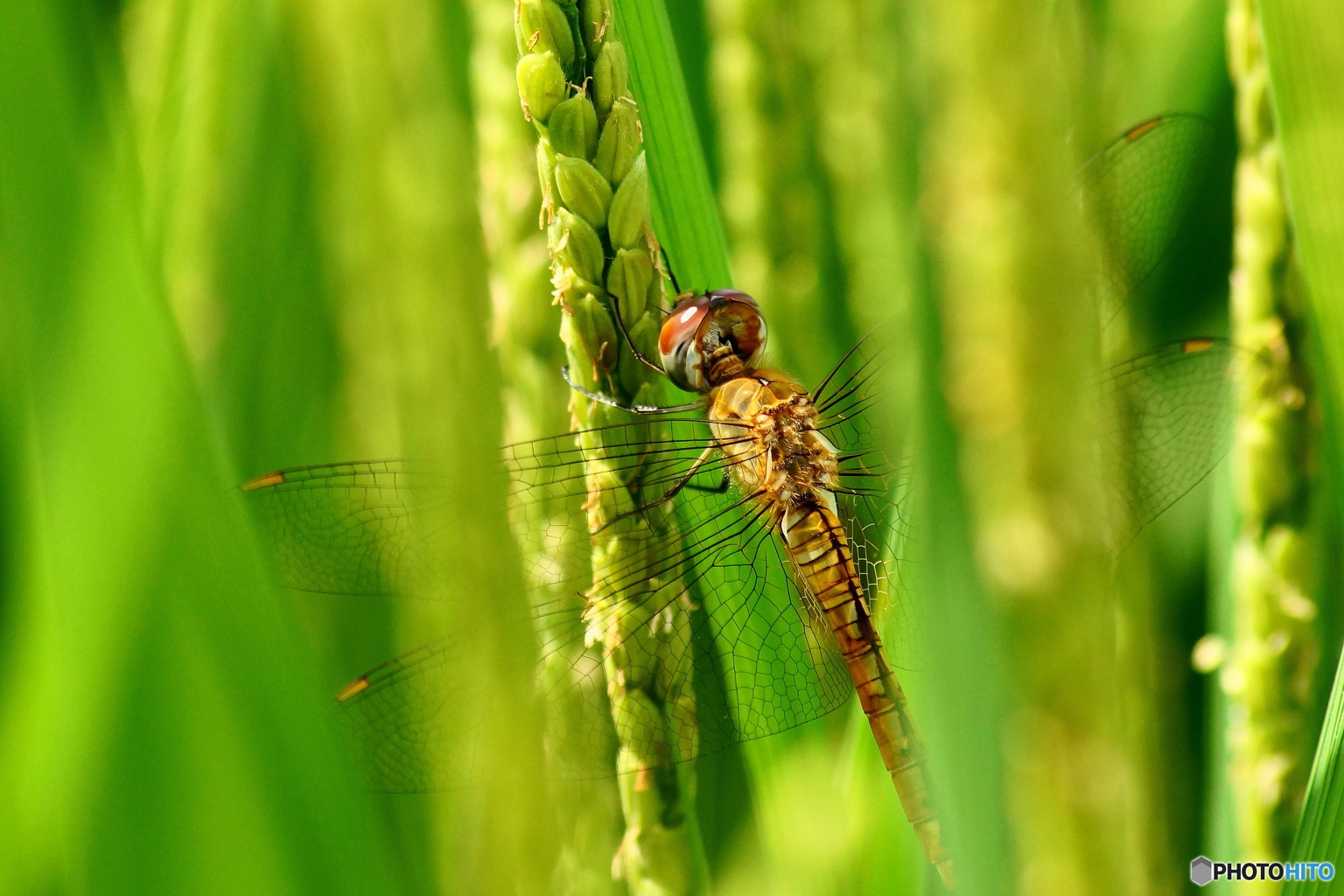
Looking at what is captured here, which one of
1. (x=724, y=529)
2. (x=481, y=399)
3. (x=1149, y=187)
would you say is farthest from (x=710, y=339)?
(x=481, y=399)

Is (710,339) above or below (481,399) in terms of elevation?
above

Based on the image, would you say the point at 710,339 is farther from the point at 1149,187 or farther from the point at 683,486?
the point at 1149,187

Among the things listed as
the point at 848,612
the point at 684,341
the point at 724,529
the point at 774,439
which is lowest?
the point at 848,612

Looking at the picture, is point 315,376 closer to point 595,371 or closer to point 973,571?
point 595,371

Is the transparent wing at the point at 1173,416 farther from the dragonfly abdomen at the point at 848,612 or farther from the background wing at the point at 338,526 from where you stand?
the background wing at the point at 338,526

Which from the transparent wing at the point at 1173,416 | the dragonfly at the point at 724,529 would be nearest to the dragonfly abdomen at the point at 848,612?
the dragonfly at the point at 724,529

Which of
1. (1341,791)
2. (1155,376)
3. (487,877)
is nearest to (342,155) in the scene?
(487,877)

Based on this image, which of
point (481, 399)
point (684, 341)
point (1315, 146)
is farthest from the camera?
point (684, 341)

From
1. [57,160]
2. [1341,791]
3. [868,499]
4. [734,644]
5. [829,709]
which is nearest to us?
[57,160]
